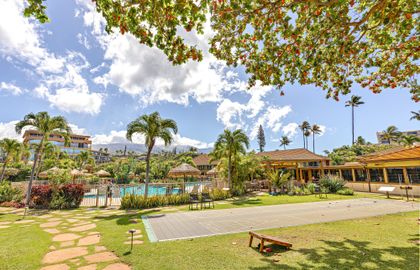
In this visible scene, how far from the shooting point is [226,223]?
844 cm

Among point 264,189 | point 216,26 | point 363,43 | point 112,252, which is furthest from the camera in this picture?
point 264,189

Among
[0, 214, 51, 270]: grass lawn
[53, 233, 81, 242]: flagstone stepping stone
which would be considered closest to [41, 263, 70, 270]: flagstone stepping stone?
[0, 214, 51, 270]: grass lawn

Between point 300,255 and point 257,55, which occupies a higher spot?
point 257,55

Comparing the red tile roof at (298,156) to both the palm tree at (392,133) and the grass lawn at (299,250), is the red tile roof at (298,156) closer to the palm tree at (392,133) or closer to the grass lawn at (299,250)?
the grass lawn at (299,250)

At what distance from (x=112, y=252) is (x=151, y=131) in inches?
389

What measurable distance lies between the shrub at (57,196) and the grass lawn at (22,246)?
14.6 feet

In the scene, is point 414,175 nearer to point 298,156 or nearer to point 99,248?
point 298,156

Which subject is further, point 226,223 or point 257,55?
point 226,223

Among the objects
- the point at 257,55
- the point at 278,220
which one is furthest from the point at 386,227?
the point at 257,55

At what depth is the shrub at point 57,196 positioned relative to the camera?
1274 cm

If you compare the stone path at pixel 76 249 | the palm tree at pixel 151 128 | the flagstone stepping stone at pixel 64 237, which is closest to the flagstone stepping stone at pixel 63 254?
the stone path at pixel 76 249

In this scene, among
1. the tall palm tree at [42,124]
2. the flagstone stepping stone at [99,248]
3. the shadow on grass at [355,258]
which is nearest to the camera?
the shadow on grass at [355,258]

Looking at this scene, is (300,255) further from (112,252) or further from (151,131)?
(151,131)

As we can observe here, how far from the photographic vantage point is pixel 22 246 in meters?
5.77
